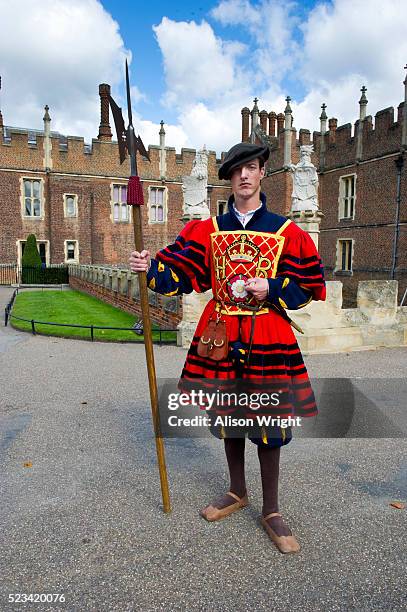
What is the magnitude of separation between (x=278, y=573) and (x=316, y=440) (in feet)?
6.10

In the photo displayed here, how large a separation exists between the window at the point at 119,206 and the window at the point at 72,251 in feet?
9.49

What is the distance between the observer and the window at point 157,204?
28.5 meters

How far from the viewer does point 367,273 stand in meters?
20.7

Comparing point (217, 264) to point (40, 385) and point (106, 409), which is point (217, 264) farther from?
point (40, 385)

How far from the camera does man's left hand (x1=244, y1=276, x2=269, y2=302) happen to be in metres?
2.56

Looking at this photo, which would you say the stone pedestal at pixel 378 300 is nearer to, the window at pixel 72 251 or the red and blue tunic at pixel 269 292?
the red and blue tunic at pixel 269 292

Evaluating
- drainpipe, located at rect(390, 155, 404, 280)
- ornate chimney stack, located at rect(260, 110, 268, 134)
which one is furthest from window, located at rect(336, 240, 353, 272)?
ornate chimney stack, located at rect(260, 110, 268, 134)

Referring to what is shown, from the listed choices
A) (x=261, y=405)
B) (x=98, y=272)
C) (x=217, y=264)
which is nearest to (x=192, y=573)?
(x=261, y=405)

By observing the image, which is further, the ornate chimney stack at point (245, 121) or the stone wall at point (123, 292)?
the ornate chimney stack at point (245, 121)

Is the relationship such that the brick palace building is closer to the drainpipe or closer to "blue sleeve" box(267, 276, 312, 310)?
the drainpipe

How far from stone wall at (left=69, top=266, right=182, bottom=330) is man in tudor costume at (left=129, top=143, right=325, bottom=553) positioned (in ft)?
18.3

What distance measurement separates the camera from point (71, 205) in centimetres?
2655

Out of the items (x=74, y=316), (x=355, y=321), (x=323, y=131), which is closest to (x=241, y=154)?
(x=355, y=321)

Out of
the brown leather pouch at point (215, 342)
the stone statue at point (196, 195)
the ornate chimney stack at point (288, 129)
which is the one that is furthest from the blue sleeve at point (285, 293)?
the ornate chimney stack at point (288, 129)
